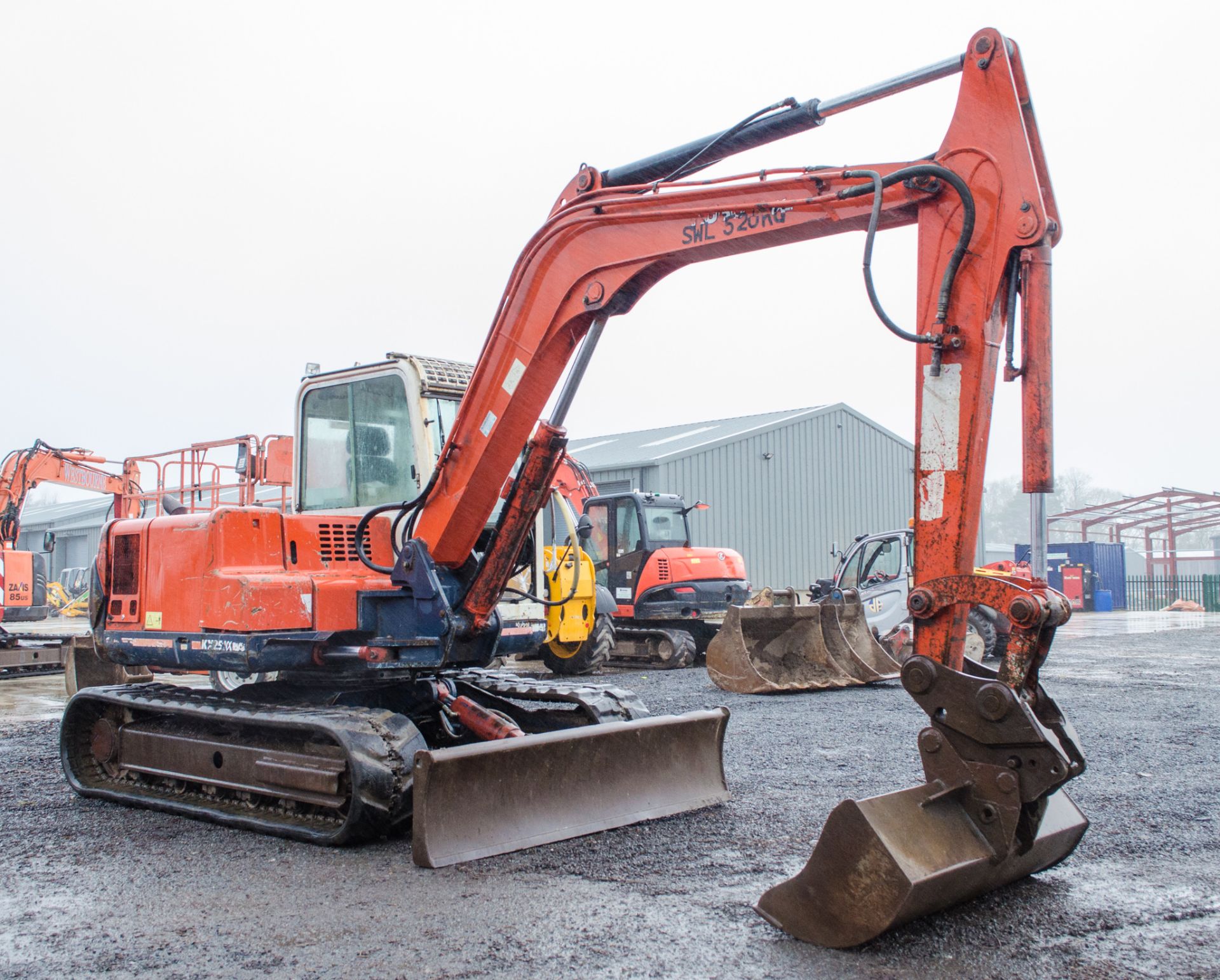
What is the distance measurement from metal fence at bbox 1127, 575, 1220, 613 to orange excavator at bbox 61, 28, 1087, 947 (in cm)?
3309

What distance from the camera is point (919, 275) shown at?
4547mm

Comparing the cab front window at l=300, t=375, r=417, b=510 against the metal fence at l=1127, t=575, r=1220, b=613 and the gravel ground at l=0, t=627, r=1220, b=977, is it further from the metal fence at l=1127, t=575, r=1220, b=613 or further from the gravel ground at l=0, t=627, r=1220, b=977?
the metal fence at l=1127, t=575, r=1220, b=613

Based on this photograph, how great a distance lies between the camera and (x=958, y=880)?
3.84 m

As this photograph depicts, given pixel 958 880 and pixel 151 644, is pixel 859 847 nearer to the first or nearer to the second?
pixel 958 880

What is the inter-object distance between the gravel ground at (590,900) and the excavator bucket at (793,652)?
4.44 meters

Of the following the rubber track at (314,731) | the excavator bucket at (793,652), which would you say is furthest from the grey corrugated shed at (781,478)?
the rubber track at (314,731)

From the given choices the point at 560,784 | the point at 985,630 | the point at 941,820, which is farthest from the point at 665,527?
the point at 941,820

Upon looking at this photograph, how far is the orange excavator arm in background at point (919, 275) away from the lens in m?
4.25

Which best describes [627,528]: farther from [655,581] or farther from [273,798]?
[273,798]

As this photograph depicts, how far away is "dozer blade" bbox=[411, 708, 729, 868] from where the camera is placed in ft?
16.2

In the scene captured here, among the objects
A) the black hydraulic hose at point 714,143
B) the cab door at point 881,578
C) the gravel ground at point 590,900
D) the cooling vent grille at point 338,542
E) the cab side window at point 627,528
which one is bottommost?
the gravel ground at point 590,900

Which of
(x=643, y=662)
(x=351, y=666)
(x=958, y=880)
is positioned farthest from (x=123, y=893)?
(x=643, y=662)

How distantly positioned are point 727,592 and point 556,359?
1045 cm

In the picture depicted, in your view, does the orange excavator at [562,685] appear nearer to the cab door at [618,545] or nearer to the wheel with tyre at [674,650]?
the wheel with tyre at [674,650]
